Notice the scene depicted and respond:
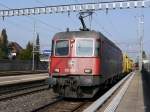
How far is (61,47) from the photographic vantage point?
19.2m

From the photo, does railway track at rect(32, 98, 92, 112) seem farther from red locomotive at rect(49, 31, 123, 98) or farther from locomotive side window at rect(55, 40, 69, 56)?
locomotive side window at rect(55, 40, 69, 56)

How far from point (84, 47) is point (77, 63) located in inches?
34.8

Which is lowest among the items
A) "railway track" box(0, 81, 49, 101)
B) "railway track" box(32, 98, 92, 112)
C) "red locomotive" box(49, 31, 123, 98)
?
"railway track" box(32, 98, 92, 112)

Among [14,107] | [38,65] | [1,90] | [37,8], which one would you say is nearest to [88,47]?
[14,107]

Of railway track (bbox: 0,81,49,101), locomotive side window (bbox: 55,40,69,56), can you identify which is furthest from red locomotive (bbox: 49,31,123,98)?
railway track (bbox: 0,81,49,101)

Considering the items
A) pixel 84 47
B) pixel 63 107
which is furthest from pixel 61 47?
pixel 63 107

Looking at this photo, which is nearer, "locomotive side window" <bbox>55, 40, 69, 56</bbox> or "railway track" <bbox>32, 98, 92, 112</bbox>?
"railway track" <bbox>32, 98, 92, 112</bbox>

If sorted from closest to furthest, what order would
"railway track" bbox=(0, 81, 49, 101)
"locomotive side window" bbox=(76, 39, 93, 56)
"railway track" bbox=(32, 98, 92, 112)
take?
1. "railway track" bbox=(32, 98, 92, 112)
2. "locomotive side window" bbox=(76, 39, 93, 56)
3. "railway track" bbox=(0, 81, 49, 101)

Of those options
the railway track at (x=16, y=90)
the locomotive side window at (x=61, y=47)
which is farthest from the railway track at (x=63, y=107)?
the railway track at (x=16, y=90)

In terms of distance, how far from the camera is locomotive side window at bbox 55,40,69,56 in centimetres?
1897

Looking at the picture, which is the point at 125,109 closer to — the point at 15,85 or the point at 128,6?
the point at 15,85

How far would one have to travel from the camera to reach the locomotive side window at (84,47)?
18719 millimetres

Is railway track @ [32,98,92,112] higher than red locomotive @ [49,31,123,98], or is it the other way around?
red locomotive @ [49,31,123,98]

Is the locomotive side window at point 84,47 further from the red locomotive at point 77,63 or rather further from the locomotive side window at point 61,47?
the locomotive side window at point 61,47
